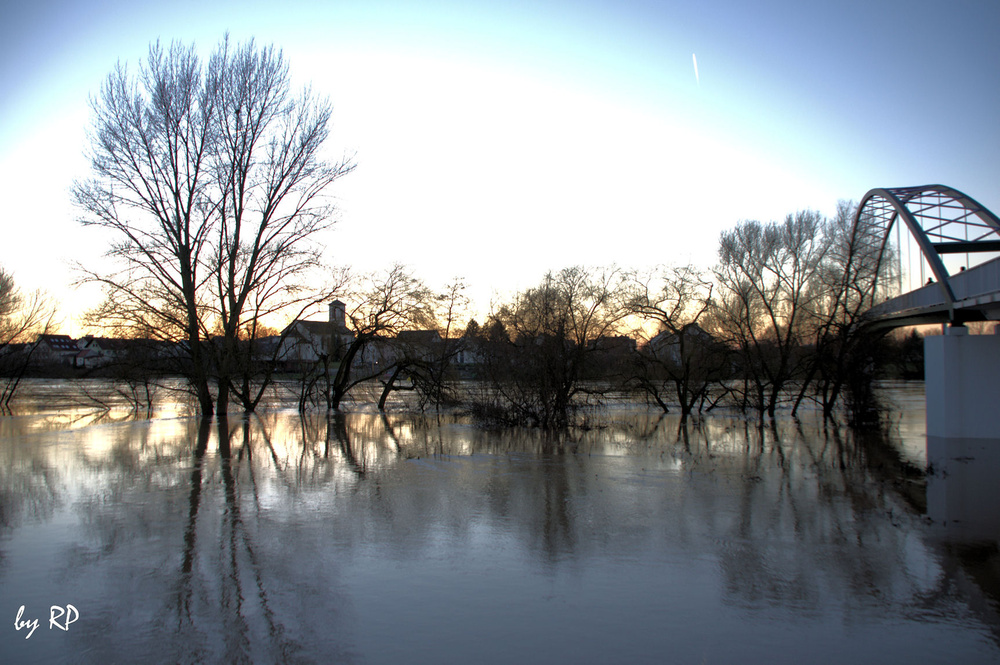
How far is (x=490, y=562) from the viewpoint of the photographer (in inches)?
249

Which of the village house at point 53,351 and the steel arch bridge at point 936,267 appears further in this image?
the village house at point 53,351

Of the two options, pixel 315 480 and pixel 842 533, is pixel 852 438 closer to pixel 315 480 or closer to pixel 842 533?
pixel 842 533

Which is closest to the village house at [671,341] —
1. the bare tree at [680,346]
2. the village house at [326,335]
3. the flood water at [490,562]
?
the bare tree at [680,346]

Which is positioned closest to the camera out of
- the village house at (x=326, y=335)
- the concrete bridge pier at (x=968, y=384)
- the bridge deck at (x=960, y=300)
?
the bridge deck at (x=960, y=300)

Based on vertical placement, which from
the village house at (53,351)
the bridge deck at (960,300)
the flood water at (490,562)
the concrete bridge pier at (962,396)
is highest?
the bridge deck at (960,300)

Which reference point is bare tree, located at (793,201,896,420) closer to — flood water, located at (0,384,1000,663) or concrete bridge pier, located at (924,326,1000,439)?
concrete bridge pier, located at (924,326,1000,439)

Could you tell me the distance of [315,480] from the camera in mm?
10508

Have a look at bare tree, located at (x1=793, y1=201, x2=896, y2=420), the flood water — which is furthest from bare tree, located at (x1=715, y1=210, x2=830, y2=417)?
the flood water

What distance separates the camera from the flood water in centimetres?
454

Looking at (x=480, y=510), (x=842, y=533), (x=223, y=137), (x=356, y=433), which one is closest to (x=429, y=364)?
(x=356, y=433)

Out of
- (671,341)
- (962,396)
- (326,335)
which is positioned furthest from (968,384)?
(326,335)

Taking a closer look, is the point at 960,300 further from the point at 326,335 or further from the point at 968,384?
the point at 326,335

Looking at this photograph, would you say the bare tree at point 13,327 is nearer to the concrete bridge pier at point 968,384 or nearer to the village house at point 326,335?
the village house at point 326,335

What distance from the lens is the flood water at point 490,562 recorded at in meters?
4.54
